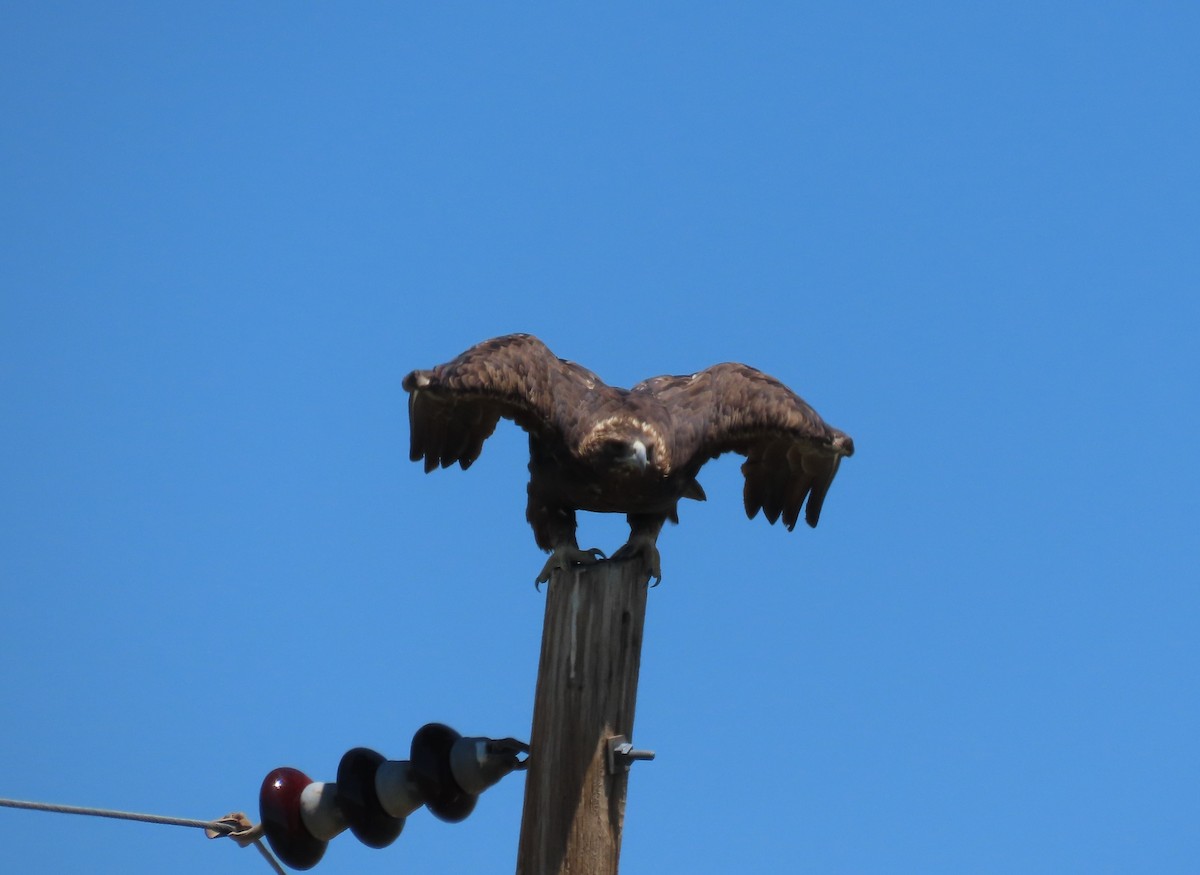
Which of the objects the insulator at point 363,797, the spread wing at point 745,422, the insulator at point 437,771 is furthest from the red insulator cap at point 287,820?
the spread wing at point 745,422

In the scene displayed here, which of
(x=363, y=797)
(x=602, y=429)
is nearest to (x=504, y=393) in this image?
(x=602, y=429)

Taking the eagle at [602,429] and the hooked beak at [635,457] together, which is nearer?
the hooked beak at [635,457]

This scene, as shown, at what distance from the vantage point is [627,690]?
18.1 ft

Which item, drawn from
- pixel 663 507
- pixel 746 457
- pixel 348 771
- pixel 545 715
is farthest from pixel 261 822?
pixel 746 457

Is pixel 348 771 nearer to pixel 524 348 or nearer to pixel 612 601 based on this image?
pixel 612 601

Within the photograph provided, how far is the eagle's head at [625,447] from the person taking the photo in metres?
5.99

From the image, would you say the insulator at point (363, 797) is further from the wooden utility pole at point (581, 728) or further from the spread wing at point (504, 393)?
the spread wing at point (504, 393)

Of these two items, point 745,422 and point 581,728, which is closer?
point 581,728

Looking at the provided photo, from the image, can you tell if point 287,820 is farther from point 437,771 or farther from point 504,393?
point 504,393

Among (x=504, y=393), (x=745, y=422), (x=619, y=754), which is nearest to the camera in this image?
(x=619, y=754)

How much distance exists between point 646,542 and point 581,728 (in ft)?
3.37

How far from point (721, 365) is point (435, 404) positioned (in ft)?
4.16

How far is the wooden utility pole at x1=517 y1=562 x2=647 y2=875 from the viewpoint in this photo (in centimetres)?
538

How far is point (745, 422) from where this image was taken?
6449mm
